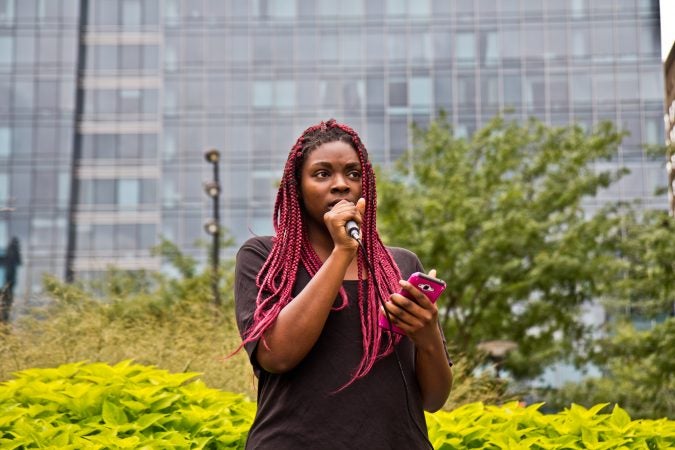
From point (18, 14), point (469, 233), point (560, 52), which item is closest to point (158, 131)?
point (18, 14)

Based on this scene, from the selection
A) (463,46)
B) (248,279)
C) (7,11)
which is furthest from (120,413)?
(7,11)

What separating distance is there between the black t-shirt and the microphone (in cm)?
24

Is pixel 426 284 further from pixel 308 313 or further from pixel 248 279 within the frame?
pixel 248 279

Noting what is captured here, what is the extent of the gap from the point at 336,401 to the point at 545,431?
2.59 m

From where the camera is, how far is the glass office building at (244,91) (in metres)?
50.7

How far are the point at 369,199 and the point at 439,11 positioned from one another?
50620mm

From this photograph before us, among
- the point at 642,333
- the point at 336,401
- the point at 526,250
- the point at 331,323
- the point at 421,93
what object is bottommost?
the point at 642,333

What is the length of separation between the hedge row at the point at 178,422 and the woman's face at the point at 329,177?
6.37 feet

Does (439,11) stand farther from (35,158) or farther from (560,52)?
(35,158)

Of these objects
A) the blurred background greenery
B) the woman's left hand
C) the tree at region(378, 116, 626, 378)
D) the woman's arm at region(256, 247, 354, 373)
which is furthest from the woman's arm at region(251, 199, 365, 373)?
the tree at region(378, 116, 626, 378)

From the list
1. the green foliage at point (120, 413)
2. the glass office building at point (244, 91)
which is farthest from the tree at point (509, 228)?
the glass office building at point (244, 91)

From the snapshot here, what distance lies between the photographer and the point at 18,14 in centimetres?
5266

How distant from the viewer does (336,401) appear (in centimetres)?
269

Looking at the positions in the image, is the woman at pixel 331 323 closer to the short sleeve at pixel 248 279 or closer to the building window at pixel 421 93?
the short sleeve at pixel 248 279
